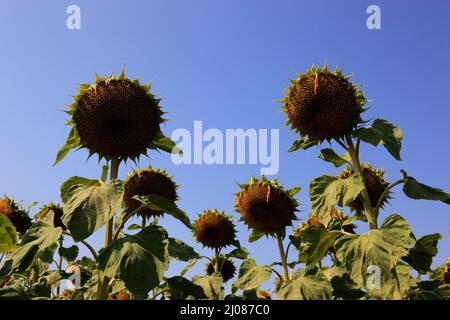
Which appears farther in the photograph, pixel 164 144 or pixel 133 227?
pixel 133 227

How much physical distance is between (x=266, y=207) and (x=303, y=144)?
2.24 m

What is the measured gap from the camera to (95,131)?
4953 mm

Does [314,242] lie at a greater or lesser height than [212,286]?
greater

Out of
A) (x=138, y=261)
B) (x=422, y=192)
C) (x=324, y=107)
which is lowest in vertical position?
(x=138, y=261)

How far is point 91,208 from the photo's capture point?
420 centimetres

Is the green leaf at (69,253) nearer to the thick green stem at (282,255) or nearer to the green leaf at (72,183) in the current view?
the green leaf at (72,183)

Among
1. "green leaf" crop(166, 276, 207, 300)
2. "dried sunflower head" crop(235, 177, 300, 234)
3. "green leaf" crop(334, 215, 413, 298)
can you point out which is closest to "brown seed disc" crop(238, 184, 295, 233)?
"dried sunflower head" crop(235, 177, 300, 234)

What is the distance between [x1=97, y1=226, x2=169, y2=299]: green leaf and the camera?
4.01 meters

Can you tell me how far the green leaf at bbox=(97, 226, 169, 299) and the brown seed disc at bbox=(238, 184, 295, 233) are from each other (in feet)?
12.5

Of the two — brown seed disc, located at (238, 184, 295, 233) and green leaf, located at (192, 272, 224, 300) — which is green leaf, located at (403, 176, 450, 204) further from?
green leaf, located at (192, 272, 224, 300)

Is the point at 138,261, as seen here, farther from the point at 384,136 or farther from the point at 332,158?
the point at 384,136

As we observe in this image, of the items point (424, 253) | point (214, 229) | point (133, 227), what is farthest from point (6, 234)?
point (214, 229)
